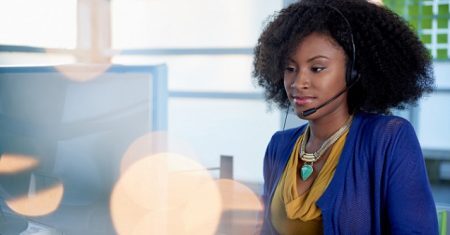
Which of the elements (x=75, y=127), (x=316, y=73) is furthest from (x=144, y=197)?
(x=316, y=73)

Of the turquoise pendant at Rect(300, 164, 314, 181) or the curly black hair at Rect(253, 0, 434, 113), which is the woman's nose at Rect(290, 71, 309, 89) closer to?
the curly black hair at Rect(253, 0, 434, 113)

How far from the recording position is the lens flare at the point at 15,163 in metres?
1.08

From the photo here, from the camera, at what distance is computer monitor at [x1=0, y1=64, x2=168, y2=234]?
36.0 inches

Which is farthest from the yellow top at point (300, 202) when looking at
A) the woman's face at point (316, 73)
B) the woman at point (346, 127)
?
the woman's face at point (316, 73)

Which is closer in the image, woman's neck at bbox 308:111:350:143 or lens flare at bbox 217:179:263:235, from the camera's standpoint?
woman's neck at bbox 308:111:350:143

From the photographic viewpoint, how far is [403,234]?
898mm

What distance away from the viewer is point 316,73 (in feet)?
3.33

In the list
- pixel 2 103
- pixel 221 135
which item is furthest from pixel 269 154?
pixel 221 135

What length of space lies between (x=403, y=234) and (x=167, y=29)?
2.95 meters

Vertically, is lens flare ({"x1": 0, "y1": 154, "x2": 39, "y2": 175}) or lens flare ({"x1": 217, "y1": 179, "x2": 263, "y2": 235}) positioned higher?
lens flare ({"x1": 0, "y1": 154, "x2": 39, "y2": 175})

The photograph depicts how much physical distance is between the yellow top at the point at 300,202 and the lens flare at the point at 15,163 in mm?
550

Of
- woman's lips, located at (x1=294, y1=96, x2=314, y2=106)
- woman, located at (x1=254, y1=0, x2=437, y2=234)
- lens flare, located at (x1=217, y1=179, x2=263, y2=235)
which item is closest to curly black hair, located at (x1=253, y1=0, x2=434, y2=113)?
woman, located at (x1=254, y1=0, x2=437, y2=234)

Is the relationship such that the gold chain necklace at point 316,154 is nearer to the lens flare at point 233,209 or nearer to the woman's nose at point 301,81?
the woman's nose at point 301,81

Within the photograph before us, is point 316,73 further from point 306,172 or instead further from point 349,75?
point 306,172
